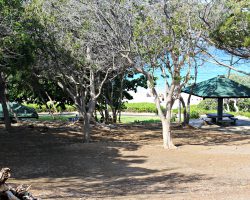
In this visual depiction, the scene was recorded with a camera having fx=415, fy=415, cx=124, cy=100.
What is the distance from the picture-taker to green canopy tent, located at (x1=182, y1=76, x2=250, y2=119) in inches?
964

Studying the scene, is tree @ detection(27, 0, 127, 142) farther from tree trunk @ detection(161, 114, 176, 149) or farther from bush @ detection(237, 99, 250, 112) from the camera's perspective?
bush @ detection(237, 99, 250, 112)

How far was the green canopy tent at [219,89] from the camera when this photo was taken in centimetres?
2448

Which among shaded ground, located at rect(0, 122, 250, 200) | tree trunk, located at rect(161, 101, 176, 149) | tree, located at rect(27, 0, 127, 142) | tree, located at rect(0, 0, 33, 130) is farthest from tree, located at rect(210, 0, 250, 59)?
tree, located at rect(0, 0, 33, 130)

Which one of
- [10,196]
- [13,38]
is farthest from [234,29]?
[10,196]

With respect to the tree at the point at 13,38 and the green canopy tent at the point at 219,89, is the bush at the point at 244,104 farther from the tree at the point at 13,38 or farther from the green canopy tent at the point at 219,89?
the tree at the point at 13,38

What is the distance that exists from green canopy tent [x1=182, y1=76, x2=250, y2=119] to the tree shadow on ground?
29.4 ft

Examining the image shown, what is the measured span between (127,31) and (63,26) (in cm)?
257

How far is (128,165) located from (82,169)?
150cm

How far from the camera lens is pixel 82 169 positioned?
11.7 meters

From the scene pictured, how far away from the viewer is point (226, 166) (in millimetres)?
11922

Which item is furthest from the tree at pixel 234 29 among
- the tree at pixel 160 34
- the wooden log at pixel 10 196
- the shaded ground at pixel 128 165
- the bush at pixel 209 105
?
the bush at pixel 209 105

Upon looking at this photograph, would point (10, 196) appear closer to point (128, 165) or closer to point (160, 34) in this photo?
point (128, 165)

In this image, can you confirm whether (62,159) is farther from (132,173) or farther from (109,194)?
(109,194)

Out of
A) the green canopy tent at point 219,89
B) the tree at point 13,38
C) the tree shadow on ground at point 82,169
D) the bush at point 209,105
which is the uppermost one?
the tree at point 13,38
